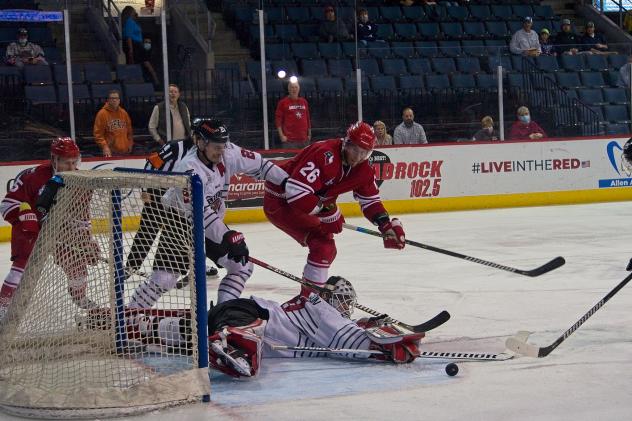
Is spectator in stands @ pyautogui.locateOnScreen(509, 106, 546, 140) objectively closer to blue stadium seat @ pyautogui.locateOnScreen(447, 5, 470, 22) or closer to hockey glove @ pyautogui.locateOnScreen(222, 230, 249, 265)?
blue stadium seat @ pyautogui.locateOnScreen(447, 5, 470, 22)

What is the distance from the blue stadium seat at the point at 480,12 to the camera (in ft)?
47.0

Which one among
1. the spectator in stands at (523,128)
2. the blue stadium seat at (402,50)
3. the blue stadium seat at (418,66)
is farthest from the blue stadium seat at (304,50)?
the spectator in stands at (523,128)

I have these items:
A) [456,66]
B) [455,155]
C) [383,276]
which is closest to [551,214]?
[455,155]

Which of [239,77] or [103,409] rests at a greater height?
[239,77]

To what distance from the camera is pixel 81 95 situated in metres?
9.98

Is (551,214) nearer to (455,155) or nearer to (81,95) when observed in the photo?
(455,155)

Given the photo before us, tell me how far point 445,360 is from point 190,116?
20.7ft

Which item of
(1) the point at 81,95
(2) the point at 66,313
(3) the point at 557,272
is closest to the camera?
(2) the point at 66,313

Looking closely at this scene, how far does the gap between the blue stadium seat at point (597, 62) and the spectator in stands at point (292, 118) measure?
3837mm

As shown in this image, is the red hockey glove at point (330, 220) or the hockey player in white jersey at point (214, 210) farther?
the red hockey glove at point (330, 220)

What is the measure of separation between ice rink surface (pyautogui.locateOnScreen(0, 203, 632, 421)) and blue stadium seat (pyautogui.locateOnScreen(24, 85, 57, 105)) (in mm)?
2223

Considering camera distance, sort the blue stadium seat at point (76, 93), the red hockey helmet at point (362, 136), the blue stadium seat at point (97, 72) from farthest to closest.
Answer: the blue stadium seat at point (97, 72) → the blue stadium seat at point (76, 93) → the red hockey helmet at point (362, 136)

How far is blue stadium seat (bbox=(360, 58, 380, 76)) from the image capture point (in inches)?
438

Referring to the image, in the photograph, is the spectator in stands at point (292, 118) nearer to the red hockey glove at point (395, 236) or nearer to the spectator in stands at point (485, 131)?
the spectator in stands at point (485, 131)
